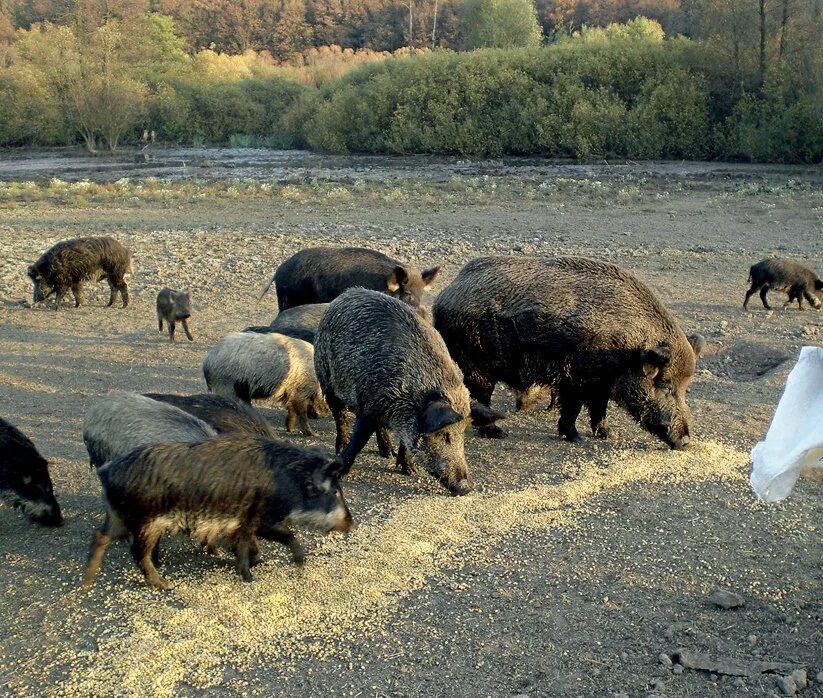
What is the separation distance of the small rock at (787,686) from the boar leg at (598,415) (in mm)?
3337

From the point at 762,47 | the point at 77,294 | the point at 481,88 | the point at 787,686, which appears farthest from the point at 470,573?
the point at 481,88

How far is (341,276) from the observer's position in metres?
9.58

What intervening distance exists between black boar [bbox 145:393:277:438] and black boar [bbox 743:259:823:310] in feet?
24.9

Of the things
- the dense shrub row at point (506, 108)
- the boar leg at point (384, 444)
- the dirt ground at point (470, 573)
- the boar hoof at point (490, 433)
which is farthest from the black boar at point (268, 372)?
the dense shrub row at point (506, 108)

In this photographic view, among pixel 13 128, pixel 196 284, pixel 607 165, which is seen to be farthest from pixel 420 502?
pixel 13 128

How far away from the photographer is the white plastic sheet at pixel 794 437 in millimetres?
3299

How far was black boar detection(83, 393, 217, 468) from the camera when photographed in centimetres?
544

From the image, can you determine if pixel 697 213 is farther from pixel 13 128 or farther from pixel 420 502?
pixel 13 128

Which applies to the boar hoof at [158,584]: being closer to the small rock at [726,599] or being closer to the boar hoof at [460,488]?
the boar hoof at [460,488]

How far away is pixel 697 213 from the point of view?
20172 mm

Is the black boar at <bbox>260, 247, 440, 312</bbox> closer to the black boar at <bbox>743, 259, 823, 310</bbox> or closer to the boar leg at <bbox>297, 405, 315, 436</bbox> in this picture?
the boar leg at <bbox>297, 405, 315, 436</bbox>

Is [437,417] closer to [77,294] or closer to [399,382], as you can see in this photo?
[399,382]

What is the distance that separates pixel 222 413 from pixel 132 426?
691mm

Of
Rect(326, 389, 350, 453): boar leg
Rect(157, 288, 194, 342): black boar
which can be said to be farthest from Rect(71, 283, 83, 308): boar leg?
Rect(326, 389, 350, 453): boar leg
